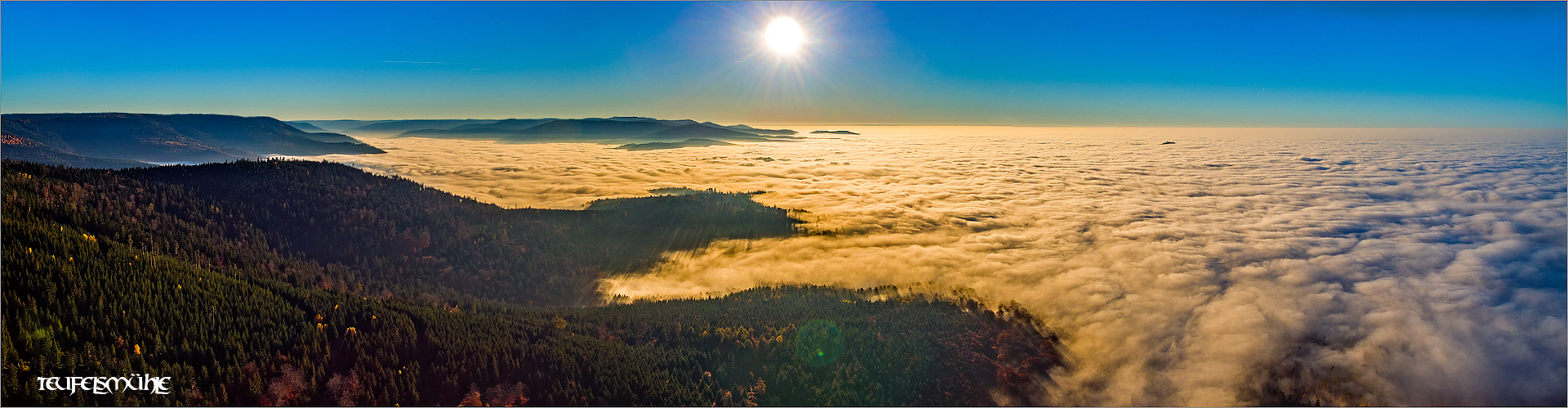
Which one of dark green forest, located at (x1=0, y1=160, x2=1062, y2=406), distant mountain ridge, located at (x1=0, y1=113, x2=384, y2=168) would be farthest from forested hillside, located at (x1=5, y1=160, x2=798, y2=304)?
distant mountain ridge, located at (x1=0, y1=113, x2=384, y2=168)

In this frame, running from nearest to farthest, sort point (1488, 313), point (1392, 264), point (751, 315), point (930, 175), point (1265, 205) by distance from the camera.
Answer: point (751, 315) < point (1488, 313) < point (1392, 264) < point (1265, 205) < point (930, 175)

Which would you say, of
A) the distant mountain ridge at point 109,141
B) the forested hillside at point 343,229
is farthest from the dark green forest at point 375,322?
the distant mountain ridge at point 109,141

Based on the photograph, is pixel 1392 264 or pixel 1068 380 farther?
pixel 1392 264

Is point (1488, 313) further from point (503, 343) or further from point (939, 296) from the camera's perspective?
point (503, 343)

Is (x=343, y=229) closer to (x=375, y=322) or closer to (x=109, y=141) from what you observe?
(x=375, y=322)

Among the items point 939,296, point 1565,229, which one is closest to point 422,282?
point 939,296

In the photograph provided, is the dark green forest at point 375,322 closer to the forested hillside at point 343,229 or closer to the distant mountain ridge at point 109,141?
the forested hillside at point 343,229

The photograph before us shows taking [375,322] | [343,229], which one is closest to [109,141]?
[343,229]

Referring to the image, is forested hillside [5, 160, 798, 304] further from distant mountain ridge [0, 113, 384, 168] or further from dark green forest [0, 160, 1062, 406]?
distant mountain ridge [0, 113, 384, 168]

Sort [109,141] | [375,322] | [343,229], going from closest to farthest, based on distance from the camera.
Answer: [375,322] < [343,229] < [109,141]
